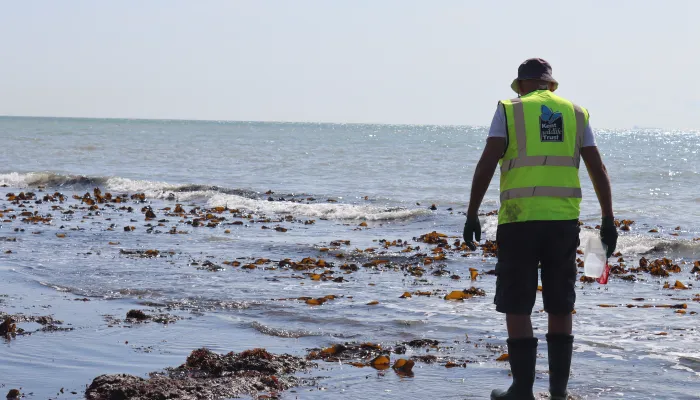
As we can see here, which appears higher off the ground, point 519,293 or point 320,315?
point 519,293

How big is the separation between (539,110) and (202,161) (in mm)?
40772

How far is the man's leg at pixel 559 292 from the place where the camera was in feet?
15.6

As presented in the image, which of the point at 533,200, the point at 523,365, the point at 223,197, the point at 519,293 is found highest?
the point at 533,200

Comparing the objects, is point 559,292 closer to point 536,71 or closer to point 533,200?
point 533,200

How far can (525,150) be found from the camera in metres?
4.71

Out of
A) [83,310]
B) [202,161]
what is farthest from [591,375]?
[202,161]

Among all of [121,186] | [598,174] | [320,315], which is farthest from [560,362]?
[121,186]

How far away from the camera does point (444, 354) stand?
6.35 meters

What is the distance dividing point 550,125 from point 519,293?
0.93 meters

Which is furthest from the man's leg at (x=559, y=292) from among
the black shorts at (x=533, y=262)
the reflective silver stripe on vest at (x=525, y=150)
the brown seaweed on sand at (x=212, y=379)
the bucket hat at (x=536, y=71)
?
the brown seaweed on sand at (x=212, y=379)

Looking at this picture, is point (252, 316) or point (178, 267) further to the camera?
point (178, 267)

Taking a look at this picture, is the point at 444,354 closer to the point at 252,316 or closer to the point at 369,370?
the point at 369,370

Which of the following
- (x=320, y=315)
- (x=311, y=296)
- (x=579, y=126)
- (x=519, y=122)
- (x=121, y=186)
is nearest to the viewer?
(x=519, y=122)

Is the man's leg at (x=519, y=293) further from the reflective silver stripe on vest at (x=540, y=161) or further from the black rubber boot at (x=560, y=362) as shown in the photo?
the reflective silver stripe on vest at (x=540, y=161)
